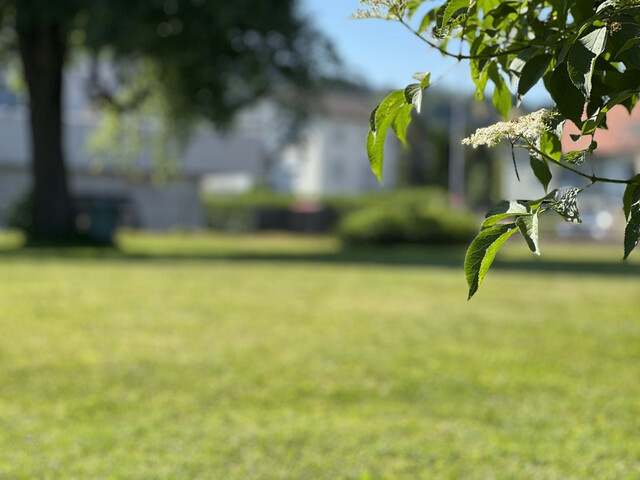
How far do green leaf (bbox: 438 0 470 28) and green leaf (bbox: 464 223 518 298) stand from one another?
0.37 metres

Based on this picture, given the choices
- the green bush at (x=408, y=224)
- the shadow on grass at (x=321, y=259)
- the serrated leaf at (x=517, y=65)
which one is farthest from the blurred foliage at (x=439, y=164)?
the serrated leaf at (x=517, y=65)

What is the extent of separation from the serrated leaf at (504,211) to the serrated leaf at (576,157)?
121mm

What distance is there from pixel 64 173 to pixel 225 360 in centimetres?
1341

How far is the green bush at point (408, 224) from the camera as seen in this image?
24.0 metres

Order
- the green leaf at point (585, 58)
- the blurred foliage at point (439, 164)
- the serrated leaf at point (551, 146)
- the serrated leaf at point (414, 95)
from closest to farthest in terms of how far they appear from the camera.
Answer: the green leaf at point (585, 58)
the serrated leaf at point (414, 95)
the serrated leaf at point (551, 146)
the blurred foliage at point (439, 164)

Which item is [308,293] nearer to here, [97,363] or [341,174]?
[97,363]

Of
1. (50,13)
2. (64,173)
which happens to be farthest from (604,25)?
(64,173)

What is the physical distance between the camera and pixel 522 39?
1894 mm

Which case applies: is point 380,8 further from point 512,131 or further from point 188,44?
point 188,44

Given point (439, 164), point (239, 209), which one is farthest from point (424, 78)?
point (439, 164)

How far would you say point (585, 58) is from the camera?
55.9 inches

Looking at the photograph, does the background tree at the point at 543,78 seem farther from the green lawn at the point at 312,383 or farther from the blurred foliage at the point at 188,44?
the blurred foliage at the point at 188,44

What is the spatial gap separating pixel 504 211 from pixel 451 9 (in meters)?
0.37

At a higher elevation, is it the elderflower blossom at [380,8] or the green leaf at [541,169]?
the elderflower blossom at [380,8]
